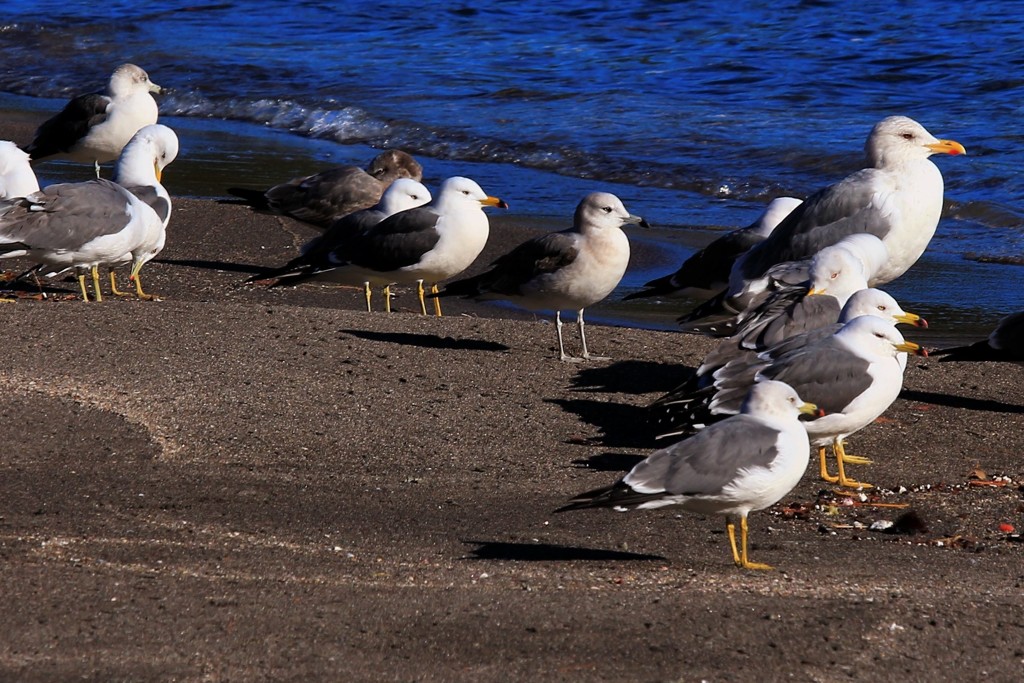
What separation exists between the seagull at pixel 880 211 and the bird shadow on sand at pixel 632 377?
668 mm

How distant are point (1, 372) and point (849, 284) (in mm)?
4076

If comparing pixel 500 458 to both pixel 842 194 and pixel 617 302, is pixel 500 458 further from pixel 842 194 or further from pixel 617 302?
pixel 617 302

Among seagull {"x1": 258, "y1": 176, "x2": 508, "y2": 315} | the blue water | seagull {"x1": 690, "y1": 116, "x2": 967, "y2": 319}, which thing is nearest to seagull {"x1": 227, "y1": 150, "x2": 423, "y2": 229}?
the blue water

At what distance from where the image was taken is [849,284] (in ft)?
24.9

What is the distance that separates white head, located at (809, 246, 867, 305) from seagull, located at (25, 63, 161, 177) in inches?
331

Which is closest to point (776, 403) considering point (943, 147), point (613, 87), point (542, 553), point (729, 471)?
point (729, 471)

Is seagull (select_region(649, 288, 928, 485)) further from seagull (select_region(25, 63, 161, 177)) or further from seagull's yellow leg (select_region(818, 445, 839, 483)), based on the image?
seagull (select_region(25, 63, 161, 177))

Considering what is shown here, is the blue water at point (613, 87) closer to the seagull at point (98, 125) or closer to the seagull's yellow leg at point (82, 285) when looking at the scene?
the seagull at point (98, 125)

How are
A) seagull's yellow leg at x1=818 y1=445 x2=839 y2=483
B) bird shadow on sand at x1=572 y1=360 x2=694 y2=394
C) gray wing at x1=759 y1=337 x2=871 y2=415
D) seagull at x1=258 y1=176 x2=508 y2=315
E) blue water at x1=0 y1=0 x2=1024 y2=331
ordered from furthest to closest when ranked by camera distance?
blue water at x1=0 y1=0 x2=1024 y2=331 → seagull at x1=258 y1=176 x2=508 y2=315 → bird shadow on sand at x1=572 y1=360 x2=694 y2=394 → seagull's yellow leg at x1=818 y1=445 x2=839 y2=483 → gray wing at x1=759 y1=337 x2=871 y2=415

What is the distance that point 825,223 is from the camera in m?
8.77

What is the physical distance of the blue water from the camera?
555 inches

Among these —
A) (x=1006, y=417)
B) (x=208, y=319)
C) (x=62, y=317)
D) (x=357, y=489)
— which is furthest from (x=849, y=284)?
(x=62, y=317)

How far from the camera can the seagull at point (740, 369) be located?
646 centimetres

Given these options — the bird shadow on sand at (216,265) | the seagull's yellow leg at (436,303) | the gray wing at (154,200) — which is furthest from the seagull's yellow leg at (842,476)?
the bird shadow on sand at (216,265)
